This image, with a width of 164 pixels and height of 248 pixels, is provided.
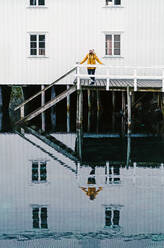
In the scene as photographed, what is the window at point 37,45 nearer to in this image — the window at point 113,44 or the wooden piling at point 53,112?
the wooden piling at point 53,112

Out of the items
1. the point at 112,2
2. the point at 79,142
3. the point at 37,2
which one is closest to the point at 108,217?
the point at 79,142

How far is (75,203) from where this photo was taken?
12141 millimetres

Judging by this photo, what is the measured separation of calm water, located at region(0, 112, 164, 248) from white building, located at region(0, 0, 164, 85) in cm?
1101

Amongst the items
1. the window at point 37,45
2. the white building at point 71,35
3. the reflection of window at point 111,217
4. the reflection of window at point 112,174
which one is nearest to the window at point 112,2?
the white building at point 71,35

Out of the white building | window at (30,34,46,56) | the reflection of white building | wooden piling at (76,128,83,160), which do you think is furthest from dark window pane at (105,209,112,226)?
window at (30,34,46,56)

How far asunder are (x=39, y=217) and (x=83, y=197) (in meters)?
1.80

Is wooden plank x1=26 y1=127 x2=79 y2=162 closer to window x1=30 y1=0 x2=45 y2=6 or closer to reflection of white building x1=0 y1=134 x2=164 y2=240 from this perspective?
reflection of white building x1=0 y1=134 x2=164 y2=240

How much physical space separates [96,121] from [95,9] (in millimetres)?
6214

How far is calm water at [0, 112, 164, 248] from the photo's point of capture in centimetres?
1002

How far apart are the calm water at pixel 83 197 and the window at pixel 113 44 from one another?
11.1m

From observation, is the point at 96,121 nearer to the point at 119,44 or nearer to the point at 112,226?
the point at 119,44

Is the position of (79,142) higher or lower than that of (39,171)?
higher

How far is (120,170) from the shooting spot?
52.9 ft

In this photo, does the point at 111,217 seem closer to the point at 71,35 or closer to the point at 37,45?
the point at 71,35
